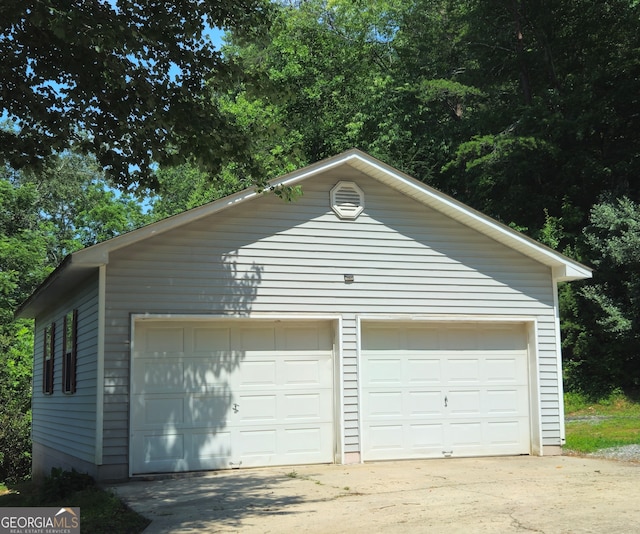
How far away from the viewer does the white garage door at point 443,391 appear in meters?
12.1

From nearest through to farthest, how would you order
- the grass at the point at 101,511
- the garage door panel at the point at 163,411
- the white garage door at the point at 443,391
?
1. the grass at the point at 101,511
2. the garage door panel at the point at 163,411
3. the white garage door at the point at 443,391

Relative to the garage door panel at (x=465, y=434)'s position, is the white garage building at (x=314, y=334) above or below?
above

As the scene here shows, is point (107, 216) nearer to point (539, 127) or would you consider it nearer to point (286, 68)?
point (286, 68)

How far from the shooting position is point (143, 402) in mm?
10875

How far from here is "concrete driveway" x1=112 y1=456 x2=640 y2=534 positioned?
22.7ft

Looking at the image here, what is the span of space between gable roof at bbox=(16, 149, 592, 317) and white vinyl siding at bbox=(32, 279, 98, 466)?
0.47 metres

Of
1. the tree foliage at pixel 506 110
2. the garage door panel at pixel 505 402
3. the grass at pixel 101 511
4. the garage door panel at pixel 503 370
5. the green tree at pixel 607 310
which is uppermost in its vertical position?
the tree foliage at pixel 506 110

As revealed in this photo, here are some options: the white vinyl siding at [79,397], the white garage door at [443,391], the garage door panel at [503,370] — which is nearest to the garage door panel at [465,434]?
the white garage door at [443,391]

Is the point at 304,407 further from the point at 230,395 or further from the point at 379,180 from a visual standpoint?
the point at 379,180

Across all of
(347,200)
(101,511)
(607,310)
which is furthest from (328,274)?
(607,310)

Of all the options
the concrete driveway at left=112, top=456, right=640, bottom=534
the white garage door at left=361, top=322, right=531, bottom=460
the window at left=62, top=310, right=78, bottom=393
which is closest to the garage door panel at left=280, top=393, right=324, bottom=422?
the white garage door at left=361, top=322, right=531, bottom=460

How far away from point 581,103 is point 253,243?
1468 cm

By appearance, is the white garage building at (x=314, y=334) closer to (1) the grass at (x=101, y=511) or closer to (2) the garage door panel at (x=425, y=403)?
(2) the garage door panel at (x=425, y=403)

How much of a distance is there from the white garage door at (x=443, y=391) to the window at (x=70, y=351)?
4775mm
